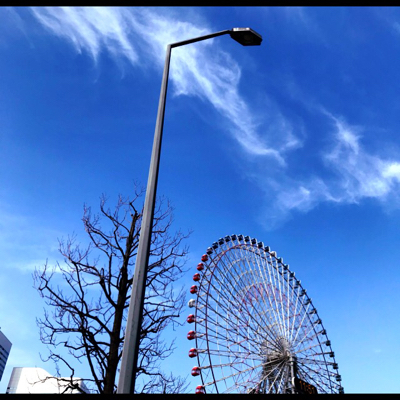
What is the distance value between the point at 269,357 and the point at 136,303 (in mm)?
27449

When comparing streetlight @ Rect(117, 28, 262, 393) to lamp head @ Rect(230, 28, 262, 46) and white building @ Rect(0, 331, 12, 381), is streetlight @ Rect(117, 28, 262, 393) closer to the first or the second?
lamp head @ Rect(230, 28, 262, 46)

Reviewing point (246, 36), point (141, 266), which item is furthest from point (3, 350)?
point (141, 266)

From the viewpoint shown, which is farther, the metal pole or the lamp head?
the lamp head

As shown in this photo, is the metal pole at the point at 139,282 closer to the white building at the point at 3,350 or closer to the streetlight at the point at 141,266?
the streetlight at the point at 141,266

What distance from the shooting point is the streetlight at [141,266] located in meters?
4.01

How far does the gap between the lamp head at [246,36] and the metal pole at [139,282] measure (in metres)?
1.85

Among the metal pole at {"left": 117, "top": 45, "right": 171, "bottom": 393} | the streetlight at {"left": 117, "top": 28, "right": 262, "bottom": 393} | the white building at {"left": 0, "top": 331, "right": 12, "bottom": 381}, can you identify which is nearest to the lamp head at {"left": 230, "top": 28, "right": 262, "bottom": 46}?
the streetlight at {"left": 117, "top": 28, "right": 262, "bottom": 393}

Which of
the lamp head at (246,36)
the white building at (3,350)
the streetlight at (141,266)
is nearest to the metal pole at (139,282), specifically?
the streetlight at (141,266)

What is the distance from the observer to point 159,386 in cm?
1246

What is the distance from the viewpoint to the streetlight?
4.01 metres

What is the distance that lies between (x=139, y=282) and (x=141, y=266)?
190 mm
